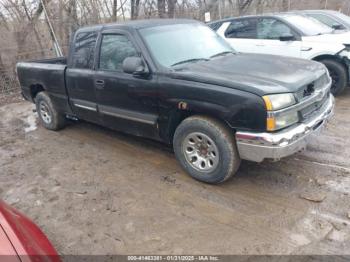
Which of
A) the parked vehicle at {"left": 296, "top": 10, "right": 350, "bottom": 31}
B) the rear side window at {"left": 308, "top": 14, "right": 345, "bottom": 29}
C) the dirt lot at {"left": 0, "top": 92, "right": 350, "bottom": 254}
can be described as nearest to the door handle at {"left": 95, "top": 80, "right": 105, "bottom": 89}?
the dirt lot at {"left": 0, "top": 92, "right": 350, "bottom": 254}

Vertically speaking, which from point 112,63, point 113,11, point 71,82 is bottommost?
point 71,82

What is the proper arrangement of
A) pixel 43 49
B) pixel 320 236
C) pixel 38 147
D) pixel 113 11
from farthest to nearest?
pixel 113 11
pixel 43 49
pixel 38 147
pixel 320 236

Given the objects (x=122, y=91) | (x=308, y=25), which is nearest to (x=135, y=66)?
(x=122, y=91)

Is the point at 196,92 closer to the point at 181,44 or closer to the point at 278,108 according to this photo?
the point at 278,108

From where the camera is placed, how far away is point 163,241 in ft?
10.2

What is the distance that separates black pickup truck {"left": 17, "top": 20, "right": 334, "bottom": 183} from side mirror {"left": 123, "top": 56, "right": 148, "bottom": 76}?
12 mm

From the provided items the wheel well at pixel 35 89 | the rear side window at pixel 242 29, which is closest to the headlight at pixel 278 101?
the wheel well at pixel 35 89

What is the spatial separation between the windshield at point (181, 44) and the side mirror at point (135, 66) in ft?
0.67

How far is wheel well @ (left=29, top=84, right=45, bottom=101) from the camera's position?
6344mm

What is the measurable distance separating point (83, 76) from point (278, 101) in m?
3.03

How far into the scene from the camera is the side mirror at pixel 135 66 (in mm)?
4070

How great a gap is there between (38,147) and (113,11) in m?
8.08

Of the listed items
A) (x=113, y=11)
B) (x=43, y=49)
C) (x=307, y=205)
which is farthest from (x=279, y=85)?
(x=113, y=11)

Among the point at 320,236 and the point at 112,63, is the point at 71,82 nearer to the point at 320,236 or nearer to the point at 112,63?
the point at 112,63
